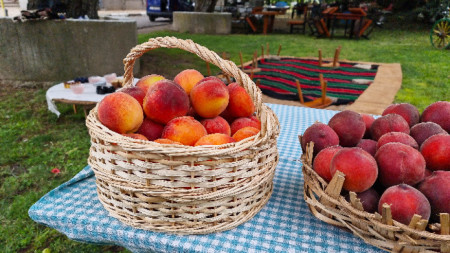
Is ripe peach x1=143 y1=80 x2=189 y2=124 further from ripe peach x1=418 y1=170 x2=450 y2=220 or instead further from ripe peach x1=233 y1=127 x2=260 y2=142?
ripe peach x1=418 y1=170 x2=450 y2=220

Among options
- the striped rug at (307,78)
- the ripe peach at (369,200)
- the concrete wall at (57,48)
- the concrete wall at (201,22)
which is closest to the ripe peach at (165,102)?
the ripe peach at (369,200)

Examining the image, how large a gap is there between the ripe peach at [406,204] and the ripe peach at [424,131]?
314 mm

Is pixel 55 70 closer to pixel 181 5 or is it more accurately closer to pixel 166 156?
pixel 166 156

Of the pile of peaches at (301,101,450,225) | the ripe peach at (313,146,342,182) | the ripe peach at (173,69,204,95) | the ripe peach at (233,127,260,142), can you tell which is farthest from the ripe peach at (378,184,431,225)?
the ripe peach at (173,69,204,95)

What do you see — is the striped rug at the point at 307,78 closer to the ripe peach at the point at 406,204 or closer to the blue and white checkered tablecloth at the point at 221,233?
the blue and white checkered tablecloth at the point at 221,233

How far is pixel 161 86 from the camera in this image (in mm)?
1104

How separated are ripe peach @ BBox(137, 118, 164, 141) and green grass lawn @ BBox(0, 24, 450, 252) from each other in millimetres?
1501

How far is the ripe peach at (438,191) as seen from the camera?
85 centimetres

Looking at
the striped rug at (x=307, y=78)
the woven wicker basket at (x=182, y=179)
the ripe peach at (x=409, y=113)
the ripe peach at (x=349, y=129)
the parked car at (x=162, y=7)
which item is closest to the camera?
the woven wicker basket at (x=182, y=179)

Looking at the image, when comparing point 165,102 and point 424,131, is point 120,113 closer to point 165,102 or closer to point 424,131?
point 165,102

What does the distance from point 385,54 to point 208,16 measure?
6.83 metres

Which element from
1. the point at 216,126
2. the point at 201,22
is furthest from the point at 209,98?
the point at 201,22

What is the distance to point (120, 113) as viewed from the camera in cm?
103

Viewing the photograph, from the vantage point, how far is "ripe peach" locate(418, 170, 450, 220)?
0.85 meters
